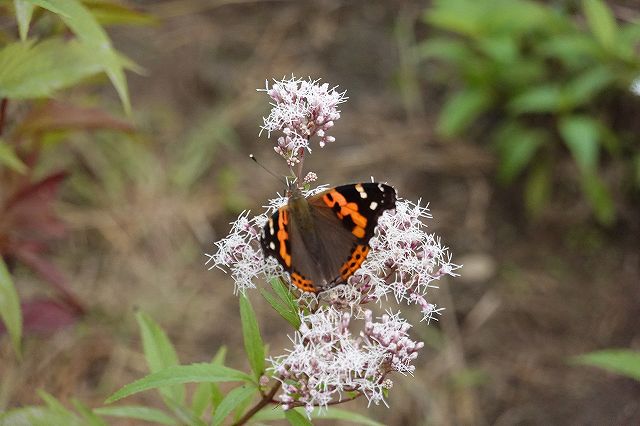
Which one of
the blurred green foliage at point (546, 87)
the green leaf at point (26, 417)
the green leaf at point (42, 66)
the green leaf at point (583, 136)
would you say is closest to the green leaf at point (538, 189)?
the blurred green foliage at point (546, 87)

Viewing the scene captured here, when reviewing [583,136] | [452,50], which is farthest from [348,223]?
[452,50]

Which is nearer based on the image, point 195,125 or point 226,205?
point 226,205

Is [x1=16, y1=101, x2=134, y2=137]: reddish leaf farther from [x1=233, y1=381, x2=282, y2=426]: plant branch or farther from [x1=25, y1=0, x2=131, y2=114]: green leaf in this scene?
[x1=233, y1=381, x2=282, y2=426]: plant branch

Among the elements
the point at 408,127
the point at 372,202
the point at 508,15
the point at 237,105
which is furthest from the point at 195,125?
the point at 372,202

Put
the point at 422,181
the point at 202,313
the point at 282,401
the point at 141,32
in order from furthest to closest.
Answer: the point at 141,32, the point at 422,181, the point at 202,313, the point at 282,401

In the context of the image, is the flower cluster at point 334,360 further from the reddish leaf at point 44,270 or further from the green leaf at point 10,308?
the reddish leaf at point 44,270

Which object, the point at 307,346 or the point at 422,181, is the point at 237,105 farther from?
the point at 307,346

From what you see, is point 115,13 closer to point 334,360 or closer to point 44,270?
point 44,270
